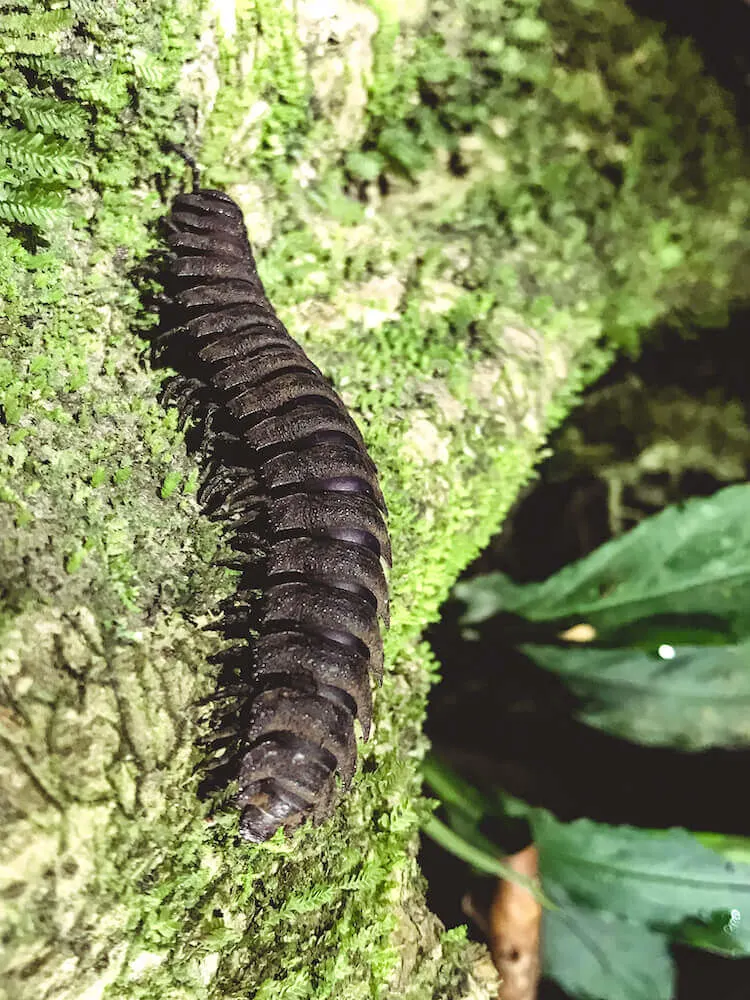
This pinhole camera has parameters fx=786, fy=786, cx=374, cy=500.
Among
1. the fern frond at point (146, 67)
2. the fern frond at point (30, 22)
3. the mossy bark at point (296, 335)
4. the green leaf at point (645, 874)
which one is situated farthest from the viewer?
the green leaf at point (645, 874)

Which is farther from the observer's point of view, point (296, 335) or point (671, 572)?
point (671, 572)

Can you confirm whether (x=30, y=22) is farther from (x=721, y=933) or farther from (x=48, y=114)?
(x=721, y=933)

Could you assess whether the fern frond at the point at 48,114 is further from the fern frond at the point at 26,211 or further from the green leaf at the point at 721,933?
the green leaf at the point at 721,933

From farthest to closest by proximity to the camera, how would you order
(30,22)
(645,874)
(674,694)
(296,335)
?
(674,694) < (296,335) < (645,874) < (30,22)

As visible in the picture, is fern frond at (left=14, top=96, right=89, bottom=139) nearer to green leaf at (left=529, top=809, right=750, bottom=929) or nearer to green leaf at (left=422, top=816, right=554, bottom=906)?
green leaf at (left=422, top=816, right=554, bottom=906)

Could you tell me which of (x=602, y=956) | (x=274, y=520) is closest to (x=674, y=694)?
(x=602, y=956)

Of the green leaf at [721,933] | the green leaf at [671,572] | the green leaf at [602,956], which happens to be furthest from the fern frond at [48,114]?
the green leaf at [721,933]

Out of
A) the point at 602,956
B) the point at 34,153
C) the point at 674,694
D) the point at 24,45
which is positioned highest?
the point at 24,45
